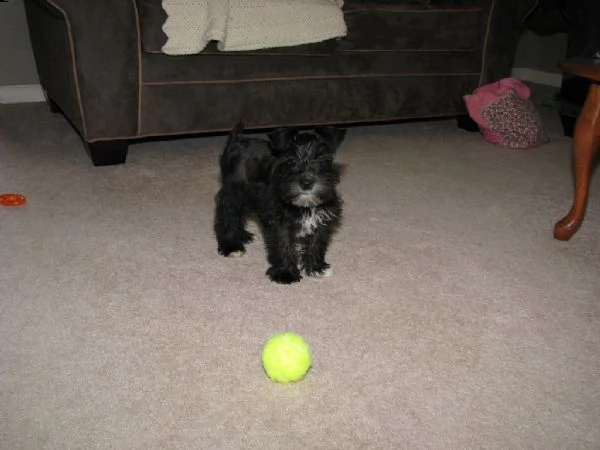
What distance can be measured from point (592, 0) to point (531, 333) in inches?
132

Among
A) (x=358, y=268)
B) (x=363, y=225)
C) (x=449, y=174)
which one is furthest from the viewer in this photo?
(x=449, y=174)

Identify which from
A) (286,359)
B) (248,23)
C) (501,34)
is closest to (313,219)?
(286,359)

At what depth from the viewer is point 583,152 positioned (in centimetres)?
253

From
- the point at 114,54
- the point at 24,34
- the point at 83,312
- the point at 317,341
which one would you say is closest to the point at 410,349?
the point at 317,341

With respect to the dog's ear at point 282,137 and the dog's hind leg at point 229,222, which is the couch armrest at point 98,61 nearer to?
the dog's hind leg at point 229,222

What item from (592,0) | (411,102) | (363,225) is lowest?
(363,225)

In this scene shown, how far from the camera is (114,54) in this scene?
119 inches

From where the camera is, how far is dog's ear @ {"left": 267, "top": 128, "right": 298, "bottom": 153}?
6.51ft

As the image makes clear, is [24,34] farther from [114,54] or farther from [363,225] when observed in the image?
[363,225]

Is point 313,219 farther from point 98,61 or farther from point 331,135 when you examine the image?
point 98,61

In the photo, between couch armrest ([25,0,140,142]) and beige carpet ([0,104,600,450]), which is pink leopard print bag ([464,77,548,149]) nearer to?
beige carpet ([0,104,600,450])

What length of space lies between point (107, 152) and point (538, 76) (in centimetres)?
560

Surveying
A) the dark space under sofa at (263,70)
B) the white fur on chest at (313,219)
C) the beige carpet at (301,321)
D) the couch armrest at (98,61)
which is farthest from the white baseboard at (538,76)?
the white fur on chest at (313,219)

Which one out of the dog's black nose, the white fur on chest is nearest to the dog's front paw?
the white fur on chest
